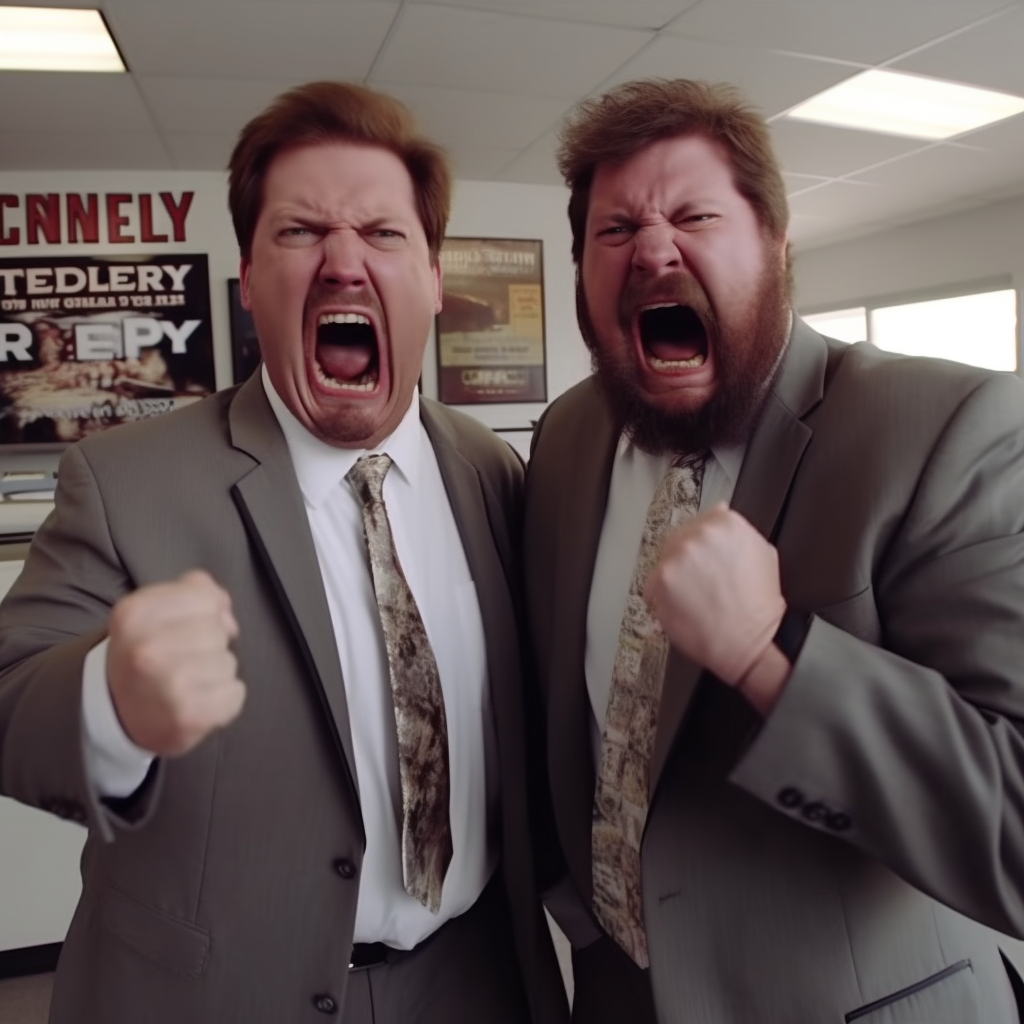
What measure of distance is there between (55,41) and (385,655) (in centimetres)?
311

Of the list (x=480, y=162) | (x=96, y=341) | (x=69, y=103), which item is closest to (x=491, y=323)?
(x=480, y=162)

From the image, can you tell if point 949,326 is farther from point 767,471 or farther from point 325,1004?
point 325,1004

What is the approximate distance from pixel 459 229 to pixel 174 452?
4190 mm

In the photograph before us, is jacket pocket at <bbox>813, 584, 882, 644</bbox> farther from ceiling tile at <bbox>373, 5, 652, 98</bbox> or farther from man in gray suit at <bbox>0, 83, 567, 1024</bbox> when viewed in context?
ceiling tile at <bbox>373, 5, 652, 98</bbox>

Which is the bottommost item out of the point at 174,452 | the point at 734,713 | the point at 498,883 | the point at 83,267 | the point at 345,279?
the point at 498,883

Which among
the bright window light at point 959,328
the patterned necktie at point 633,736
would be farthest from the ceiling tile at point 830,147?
the patterned necktie at point 633,736

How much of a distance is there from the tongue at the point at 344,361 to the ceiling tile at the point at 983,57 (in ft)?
10.4

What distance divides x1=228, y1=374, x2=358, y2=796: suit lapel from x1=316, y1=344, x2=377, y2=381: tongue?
0.26m

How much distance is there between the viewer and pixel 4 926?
271 cm

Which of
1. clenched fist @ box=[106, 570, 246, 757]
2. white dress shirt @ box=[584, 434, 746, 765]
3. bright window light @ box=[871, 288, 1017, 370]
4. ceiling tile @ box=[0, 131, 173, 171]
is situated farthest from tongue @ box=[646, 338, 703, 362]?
bright window light @ box=[871, 288, 1017, 370]

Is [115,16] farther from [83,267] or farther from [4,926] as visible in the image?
[4,926]

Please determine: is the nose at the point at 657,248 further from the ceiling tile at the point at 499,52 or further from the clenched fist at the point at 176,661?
the ceiling tile at the point at 499,52

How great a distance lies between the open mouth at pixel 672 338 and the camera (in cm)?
130

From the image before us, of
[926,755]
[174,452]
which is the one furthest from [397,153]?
[926,755]
